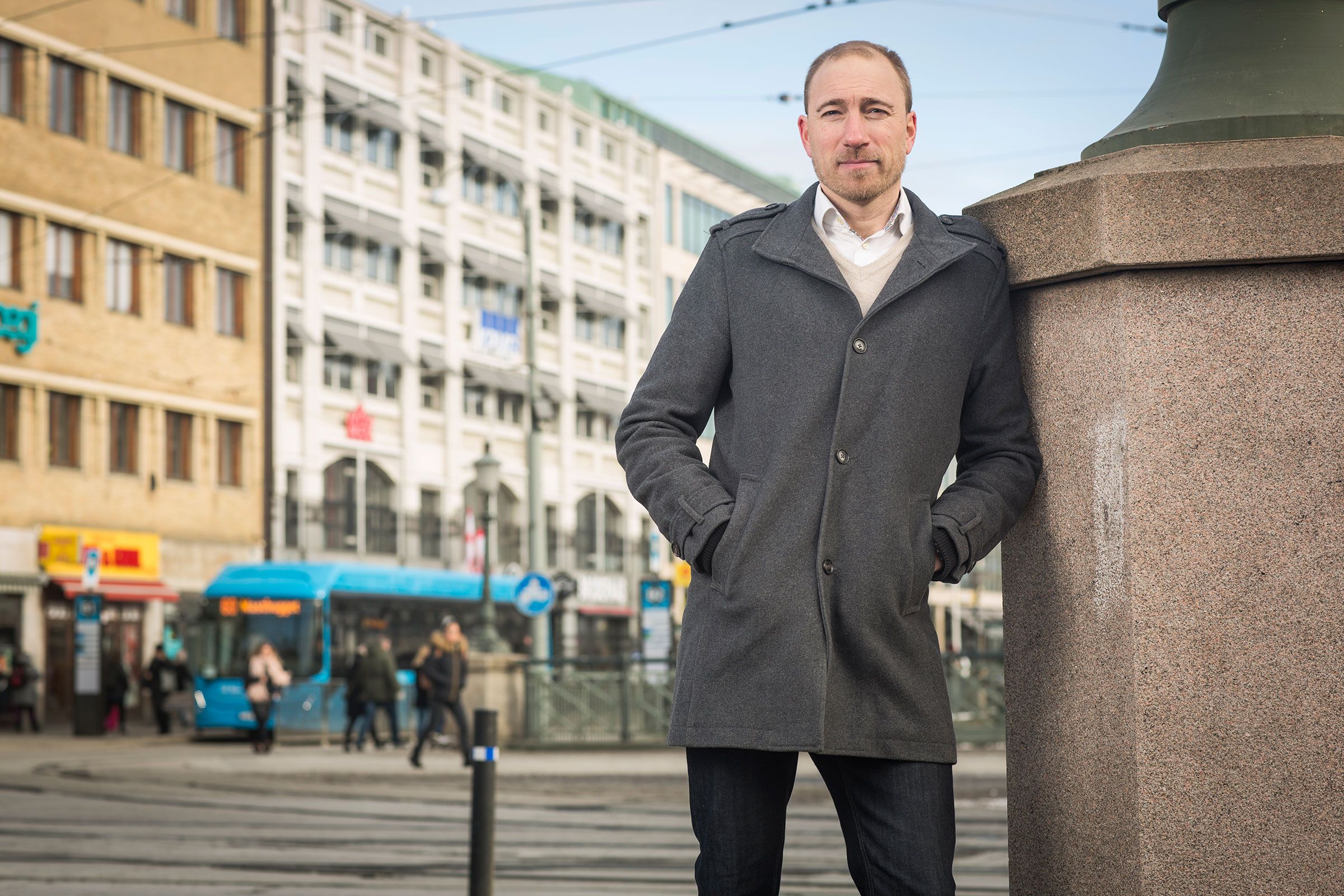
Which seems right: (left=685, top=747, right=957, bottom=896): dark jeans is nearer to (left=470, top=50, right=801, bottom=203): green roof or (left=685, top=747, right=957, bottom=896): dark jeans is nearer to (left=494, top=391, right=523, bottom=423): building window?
(left=494, top=391, right=523, bottom=423): building window

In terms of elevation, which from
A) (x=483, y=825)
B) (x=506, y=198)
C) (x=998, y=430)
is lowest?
(x=483, y=825)

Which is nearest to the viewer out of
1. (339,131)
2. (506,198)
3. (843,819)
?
(843,819)

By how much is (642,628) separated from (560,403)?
33669 millimetres

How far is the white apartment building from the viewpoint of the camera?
4600cm

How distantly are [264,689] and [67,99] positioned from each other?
57.9ft

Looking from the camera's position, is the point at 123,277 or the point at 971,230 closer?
the point at 971,230

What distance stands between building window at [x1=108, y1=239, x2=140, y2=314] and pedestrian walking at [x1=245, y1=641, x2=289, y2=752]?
14.0 metres

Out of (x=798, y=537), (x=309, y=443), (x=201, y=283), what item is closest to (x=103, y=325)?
(x=201, y=283)

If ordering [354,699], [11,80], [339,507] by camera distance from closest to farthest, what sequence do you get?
[354,699]
[11,80]
[339,507]

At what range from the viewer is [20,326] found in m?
36.4

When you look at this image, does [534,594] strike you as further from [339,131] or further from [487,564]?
[339,131]

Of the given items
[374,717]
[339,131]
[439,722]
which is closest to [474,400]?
[339,131]

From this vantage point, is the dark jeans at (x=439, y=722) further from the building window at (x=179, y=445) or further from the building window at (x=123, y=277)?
the building window at (x=179, y=445)

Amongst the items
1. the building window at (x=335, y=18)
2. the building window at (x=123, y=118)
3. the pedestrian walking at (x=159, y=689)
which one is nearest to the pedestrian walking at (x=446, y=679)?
the pedestrian walking at (x=159, y=689)
